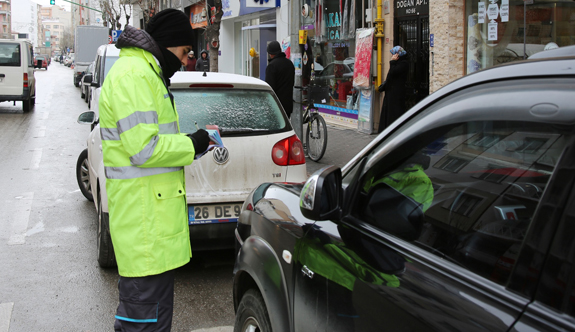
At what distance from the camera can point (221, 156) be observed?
4848 millimetres

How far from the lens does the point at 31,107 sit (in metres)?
22.0

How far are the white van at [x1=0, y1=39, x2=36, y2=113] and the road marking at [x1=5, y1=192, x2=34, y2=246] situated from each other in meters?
13.2

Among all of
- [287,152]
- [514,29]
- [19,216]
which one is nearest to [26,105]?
[19,216]

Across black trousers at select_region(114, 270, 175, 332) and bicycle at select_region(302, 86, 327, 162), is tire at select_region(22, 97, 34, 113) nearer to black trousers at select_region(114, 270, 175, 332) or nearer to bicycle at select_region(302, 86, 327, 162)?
bicycle at select_region(302, 86, 327, 162)

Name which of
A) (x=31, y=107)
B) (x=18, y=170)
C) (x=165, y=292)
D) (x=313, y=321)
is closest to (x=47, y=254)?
(x=165, y=292)

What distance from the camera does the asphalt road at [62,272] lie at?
4.24 m

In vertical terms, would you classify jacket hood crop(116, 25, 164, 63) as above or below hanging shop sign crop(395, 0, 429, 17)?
below

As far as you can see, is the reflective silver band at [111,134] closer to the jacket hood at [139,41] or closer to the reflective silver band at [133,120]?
the reflective silver band at [133,120]

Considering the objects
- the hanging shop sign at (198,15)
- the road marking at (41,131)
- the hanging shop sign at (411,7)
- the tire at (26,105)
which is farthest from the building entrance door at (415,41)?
the hanging shop sign at (198,15)

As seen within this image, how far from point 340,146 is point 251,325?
30.6 ft

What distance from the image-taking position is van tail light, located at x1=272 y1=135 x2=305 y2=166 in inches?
198

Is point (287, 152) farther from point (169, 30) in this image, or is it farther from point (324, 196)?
point (324, 196)

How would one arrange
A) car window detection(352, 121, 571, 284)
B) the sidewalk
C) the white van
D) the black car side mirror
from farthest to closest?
the white van, the sidewalk, the black car side mirror, car window detection(352, 121, 571, 284)

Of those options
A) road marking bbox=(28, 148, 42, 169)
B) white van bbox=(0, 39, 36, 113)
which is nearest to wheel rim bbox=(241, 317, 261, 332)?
road marking bbox=(28, 148, 42, 169)
